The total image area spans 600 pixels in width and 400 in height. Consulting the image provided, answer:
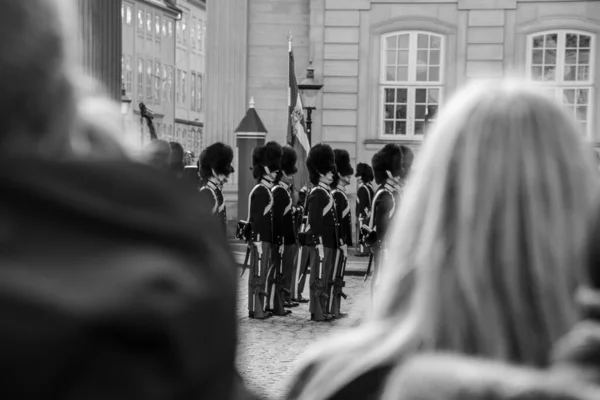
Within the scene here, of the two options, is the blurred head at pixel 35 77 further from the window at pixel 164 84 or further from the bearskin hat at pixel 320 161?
the window at pixel 164 84

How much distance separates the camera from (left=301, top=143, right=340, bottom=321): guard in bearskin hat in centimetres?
1202

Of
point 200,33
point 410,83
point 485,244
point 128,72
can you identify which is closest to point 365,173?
point 410,83

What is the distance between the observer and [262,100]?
22.8 meters

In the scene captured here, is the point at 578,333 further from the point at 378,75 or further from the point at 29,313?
the point at 378,75

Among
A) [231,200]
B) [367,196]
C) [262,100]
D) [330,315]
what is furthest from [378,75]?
[330,315]

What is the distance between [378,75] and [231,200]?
3.62m

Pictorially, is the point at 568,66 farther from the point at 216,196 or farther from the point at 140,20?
the point at 140,20

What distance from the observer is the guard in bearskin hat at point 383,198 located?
11820 millimetres

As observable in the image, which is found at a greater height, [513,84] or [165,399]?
[513,84]

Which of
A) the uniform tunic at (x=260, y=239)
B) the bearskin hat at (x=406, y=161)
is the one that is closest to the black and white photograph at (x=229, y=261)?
the uniform tunic at (x=260, y=239)

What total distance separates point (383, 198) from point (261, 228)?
4.15 feet

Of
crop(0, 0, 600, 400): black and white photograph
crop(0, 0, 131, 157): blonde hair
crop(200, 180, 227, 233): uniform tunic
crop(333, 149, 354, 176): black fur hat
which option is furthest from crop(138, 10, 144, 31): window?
crop(0, 0, 131, 157): blonde hair

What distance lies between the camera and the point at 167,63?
251ft

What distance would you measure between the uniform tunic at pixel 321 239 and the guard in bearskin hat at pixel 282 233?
0.26 meters
